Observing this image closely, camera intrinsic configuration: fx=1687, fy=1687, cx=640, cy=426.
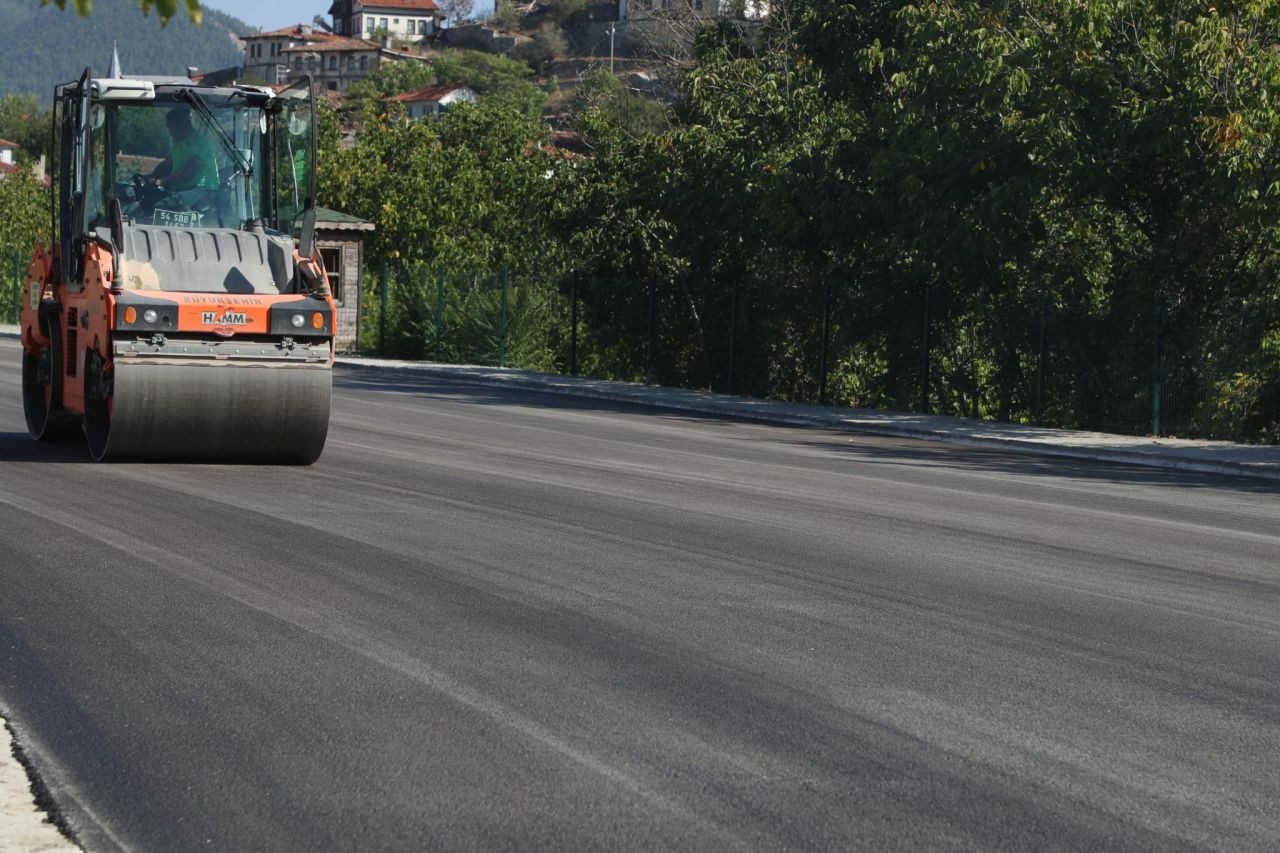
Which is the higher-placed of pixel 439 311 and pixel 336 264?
pixel 336 264

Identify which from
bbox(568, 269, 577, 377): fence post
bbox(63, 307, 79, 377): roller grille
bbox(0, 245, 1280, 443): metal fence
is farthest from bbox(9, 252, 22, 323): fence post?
bbox(63, 307, 79, 377): roller grille

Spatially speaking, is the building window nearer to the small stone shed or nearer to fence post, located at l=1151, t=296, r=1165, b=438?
the small stone shed

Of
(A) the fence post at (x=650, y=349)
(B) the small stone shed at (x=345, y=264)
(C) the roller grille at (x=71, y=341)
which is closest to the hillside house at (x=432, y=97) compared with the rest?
(B) the small stone shed at (x=345, y=264)

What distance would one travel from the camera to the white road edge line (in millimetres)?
5160

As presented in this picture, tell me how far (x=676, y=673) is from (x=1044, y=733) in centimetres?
168

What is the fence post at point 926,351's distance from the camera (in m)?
27.3

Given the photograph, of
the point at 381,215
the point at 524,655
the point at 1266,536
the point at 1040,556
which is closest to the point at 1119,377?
the point at 1266,536

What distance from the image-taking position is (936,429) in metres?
23.8

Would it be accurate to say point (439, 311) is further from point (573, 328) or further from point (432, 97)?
point (432, 97)

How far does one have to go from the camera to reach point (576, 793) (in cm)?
571

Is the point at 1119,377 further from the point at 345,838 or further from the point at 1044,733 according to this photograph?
the point at 345,838

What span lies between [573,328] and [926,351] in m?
9.65

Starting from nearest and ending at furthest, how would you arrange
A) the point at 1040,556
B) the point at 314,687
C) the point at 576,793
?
the point at 576,793
the point at 314,687
the point at 1040,556

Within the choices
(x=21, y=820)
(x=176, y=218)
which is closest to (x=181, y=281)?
(x=176, y=218)
